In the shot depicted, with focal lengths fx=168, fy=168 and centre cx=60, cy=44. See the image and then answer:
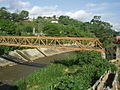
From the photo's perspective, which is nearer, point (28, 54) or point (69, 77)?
point (69, 77)

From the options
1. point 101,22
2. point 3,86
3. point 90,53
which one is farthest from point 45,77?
point 101,22

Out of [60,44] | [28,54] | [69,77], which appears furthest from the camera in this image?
[28,54]

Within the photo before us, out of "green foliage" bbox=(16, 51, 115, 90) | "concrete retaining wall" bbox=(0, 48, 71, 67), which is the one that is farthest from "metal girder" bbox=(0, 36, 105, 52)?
"concrete retaining wall" bbox=(0, 48, 71, 67)

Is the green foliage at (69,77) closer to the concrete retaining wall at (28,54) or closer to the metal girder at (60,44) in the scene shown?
the metal girder at (60,44)

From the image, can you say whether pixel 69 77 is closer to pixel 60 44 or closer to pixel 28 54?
pixel 60 44

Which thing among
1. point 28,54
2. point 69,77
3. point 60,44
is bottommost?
point 28,54

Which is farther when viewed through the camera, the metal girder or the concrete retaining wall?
the concrete retaining wall

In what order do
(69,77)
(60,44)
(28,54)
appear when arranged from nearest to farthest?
(69,77), (60,44), (28,54)

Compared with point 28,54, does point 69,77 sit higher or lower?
higher

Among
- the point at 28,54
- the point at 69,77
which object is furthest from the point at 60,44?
the point at 28,54

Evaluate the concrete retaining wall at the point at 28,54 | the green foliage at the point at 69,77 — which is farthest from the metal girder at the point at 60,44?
the concrete retaining wall at the point at 28,54

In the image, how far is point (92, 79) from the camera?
18.2 metres

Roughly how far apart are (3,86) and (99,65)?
43.5 feet

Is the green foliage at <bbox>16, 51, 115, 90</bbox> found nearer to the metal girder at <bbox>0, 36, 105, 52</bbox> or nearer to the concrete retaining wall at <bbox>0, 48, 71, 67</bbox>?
the metal girder at <bbox>0, 36, 105, 52</bbox>
